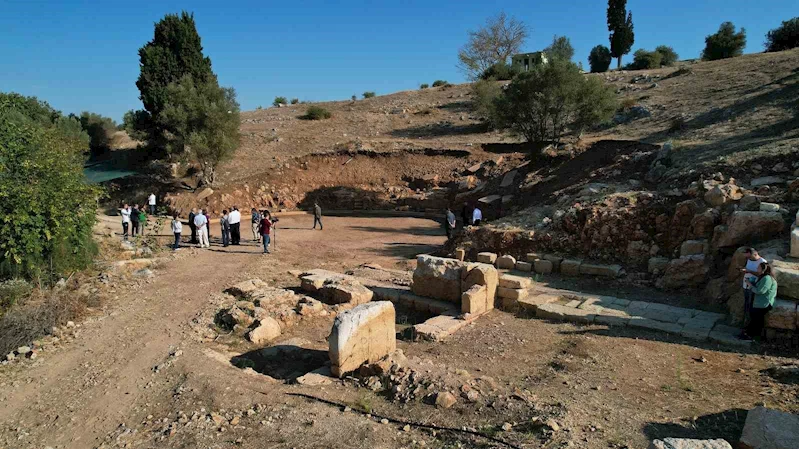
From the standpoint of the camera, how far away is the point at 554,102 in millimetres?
23047

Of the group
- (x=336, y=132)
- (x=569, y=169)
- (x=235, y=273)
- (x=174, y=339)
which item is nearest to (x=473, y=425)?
(x=174, y=339)

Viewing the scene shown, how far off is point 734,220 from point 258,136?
91.6 ft

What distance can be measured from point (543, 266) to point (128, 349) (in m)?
8.99

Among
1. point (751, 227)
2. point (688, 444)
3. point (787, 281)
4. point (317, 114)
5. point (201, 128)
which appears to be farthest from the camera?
point (317, 114)

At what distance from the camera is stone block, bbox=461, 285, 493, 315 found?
9477 millimetres

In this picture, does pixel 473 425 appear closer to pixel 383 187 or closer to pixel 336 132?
pixel 383 187

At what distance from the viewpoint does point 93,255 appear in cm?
1257

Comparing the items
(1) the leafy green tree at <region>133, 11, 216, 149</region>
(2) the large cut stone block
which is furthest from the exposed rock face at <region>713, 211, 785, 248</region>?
(1) the leafy green tree at <region>133, 11, 216, 149</region>

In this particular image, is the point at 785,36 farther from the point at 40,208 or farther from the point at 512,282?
the point at 40,208

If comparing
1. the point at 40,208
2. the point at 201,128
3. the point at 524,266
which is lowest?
the point at 524,266

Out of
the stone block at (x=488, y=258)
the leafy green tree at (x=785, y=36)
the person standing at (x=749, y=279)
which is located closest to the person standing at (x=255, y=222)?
the stone block at (x=488, y=258)

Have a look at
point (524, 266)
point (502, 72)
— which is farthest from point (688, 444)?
point (502, 72)

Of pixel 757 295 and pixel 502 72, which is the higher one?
pixel 502 72

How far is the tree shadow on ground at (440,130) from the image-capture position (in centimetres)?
3145
